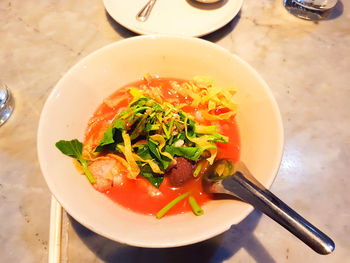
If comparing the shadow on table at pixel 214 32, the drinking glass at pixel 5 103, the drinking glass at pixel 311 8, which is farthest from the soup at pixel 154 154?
the drinking glass at pixel 311 8

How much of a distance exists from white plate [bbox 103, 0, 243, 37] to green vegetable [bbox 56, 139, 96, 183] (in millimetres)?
1121

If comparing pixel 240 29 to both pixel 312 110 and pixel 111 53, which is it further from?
pixel 111 53

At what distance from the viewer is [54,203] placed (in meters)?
1.57

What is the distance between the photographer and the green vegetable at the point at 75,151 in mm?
1389

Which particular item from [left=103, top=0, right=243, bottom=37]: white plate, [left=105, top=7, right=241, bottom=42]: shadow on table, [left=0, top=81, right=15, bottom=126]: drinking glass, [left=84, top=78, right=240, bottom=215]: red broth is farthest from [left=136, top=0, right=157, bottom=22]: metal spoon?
[left=0, top=81, right=15, bottom=126]: drinking glass

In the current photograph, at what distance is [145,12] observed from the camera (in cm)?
232

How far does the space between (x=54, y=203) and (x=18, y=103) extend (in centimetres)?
91

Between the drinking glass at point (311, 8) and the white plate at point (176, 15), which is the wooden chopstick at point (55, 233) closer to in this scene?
the white plate at point (176, 15)

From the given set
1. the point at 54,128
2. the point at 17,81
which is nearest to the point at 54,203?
the point at 54,128

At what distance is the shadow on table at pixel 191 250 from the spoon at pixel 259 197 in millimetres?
322

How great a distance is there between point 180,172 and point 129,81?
77 cm

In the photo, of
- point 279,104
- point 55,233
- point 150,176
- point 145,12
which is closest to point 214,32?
point 145,12

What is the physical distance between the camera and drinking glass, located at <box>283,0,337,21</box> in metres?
2.46

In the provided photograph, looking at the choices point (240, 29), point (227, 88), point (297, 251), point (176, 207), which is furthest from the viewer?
point (240, 29)
